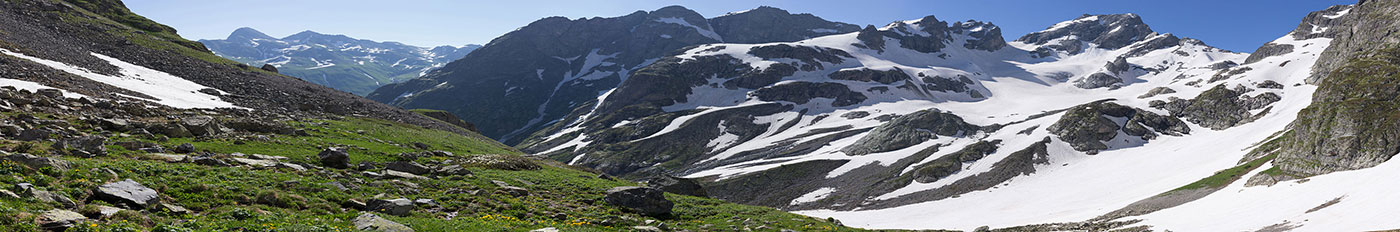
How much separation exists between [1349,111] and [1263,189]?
30691 millimetres

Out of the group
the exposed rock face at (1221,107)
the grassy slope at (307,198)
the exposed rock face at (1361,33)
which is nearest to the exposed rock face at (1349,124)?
the exposed rock face at (1221,107)

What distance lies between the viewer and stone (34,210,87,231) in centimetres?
1187

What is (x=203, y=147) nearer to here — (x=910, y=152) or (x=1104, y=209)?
(x=1104, y=209)

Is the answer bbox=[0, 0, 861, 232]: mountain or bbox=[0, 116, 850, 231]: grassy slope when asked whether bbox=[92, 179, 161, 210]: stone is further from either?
bbox=[0, 116, 850, 231]: grassy slope

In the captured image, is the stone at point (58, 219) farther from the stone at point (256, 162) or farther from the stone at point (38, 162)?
the stone at point (256, 162)

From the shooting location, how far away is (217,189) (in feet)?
61.5

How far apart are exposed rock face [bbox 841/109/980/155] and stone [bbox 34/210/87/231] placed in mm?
172233

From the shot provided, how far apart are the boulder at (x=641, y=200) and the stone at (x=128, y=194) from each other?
1872cm

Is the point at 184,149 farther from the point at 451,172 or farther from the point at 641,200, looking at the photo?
the point at 641,200

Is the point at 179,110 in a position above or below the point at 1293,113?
below

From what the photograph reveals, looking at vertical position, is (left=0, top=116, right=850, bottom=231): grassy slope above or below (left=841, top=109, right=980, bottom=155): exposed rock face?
below

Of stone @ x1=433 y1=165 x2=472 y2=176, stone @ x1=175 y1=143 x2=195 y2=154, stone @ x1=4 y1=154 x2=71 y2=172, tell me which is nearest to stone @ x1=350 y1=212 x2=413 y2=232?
stone @ x1=4 y1=154 x2=71 y2=172

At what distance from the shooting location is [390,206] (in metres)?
21.2

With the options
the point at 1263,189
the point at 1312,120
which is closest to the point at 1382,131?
the point at 1312,120
